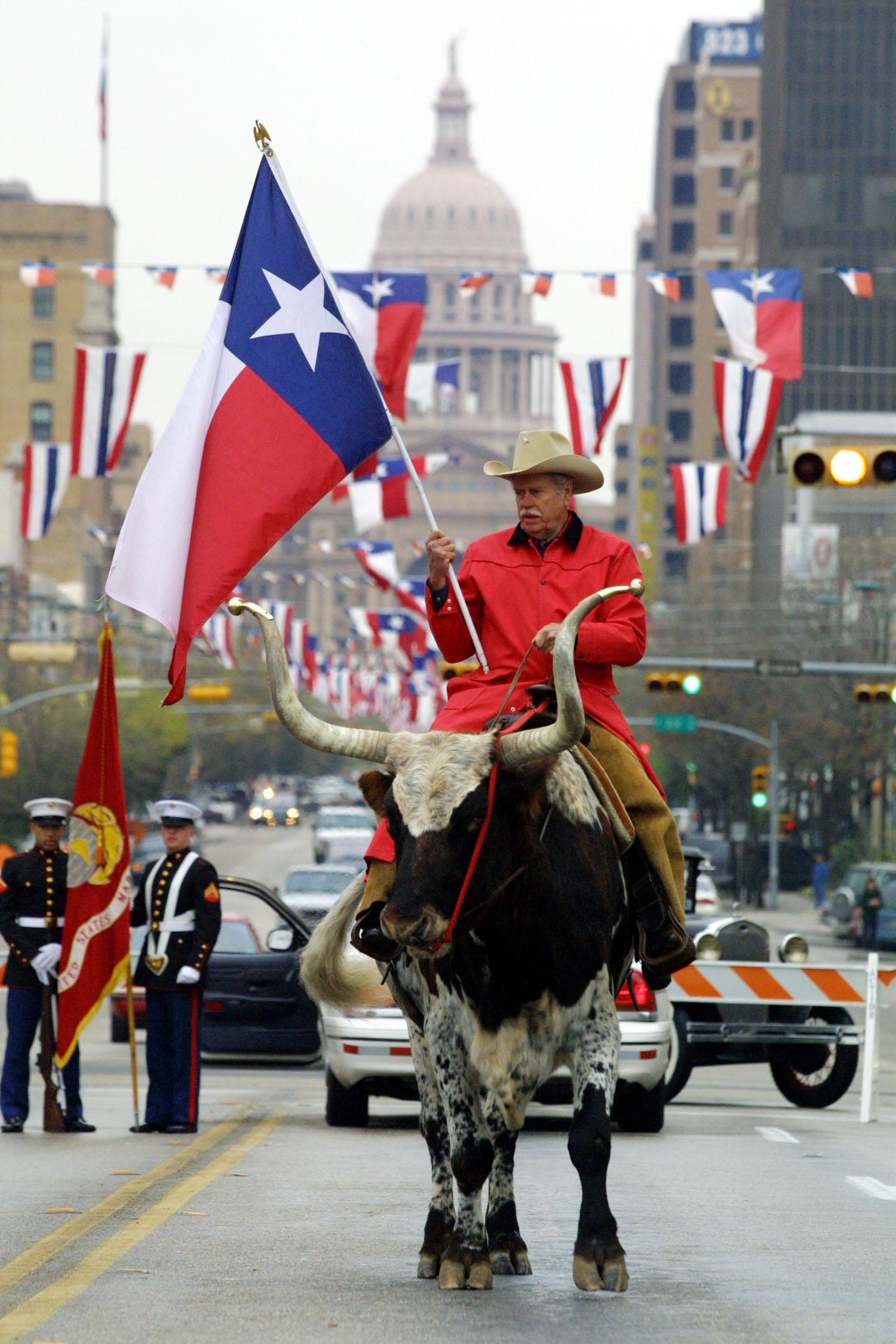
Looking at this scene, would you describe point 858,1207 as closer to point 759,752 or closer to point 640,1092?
point 640,1092

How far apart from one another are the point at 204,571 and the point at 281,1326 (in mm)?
3710

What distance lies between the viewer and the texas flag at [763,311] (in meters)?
31.5

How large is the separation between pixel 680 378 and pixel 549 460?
17251cm

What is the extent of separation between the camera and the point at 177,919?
1512 cm

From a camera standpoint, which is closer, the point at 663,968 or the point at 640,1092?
the point at 663,968

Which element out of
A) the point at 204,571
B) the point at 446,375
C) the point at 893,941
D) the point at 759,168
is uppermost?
the point at 759,168

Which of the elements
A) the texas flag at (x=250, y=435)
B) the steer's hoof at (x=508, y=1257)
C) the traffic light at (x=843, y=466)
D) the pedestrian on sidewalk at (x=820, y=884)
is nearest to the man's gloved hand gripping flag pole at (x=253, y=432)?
the texas flag at (x=250, y=435)

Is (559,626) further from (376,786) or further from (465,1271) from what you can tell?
(465,1271)

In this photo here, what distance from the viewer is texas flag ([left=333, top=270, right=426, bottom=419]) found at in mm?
30922

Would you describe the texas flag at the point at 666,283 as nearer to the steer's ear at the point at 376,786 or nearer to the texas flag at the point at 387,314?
the texas flag at the point at 387,314

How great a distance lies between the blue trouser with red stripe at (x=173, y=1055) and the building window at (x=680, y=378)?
545ft

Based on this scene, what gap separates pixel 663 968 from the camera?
8938 millimetres

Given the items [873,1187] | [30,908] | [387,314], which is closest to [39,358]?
[387,314]

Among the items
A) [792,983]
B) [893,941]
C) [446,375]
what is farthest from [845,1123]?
[893,941]
